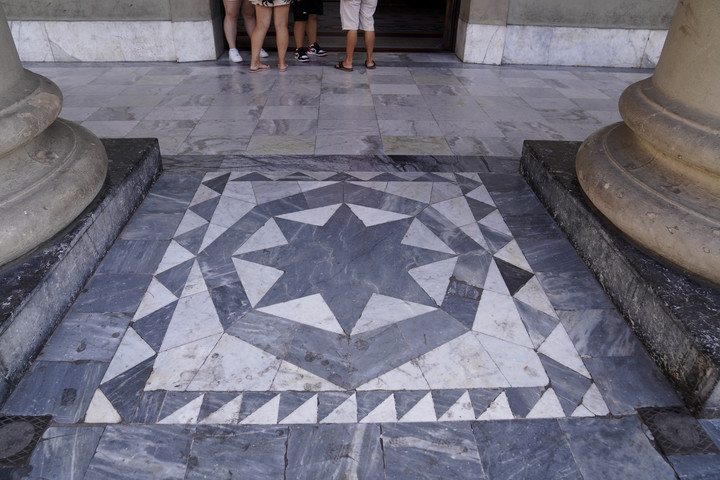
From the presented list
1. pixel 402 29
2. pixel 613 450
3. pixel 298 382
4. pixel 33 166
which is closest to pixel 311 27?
pixel 402 29

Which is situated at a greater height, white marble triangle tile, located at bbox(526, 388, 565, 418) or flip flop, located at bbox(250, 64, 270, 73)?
white marble triangle tile, located at bbox(526, 388, 565, 418)

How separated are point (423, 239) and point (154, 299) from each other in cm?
162

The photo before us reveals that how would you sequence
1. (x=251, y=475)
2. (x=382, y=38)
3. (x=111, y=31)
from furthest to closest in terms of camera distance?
(x=382, y=38)
(x=111, y=31)
(x=251, y=475)

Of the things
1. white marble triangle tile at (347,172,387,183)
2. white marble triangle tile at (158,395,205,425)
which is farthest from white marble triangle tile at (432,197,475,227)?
white marble triangle tile at (158,395,205,425)

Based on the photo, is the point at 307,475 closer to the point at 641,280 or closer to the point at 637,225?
the point at 641,280

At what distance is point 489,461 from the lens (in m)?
1.93

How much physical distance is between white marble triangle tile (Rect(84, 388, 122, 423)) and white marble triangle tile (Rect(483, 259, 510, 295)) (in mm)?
1899

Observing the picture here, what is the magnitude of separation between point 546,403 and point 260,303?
1.45 meters

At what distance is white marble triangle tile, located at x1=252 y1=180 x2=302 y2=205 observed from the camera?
3.73 metres

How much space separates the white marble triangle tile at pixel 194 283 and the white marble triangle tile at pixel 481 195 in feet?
6.65

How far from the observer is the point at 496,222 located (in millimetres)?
3520

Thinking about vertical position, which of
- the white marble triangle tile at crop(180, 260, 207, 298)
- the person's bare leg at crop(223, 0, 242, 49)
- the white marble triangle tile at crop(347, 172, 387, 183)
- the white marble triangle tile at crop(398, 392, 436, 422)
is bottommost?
the white marble triangle tile at crop(347, 172, 387, 183)

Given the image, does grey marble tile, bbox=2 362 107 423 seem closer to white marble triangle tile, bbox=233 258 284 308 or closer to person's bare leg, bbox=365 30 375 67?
white marble triangle tile, bbox=233 258 284 308

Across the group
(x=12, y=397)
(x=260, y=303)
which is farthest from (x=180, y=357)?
(x=12, y=397)
